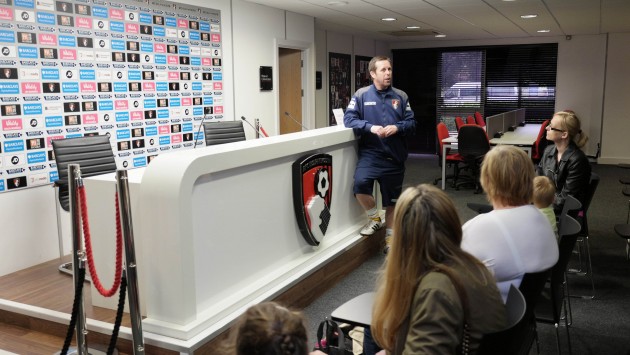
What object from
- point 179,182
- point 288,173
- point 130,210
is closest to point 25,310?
point 130,210

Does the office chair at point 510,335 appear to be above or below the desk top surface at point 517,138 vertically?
above

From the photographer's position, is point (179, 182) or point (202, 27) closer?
point (179, 182)

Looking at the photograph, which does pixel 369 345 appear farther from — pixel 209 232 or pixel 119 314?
pixel 119 314

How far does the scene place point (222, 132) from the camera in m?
5.38

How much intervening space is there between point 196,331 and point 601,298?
278cm

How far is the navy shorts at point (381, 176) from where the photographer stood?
4332 mm

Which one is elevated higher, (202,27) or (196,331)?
(202,27)

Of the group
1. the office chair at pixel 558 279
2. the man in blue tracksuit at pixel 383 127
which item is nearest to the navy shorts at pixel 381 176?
the man in blue tracksuit at pixel 383 127

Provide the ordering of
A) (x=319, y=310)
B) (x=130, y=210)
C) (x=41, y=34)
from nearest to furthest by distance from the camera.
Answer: (x=130, y=210) < (x=319, y=310) < (x=41, y=34)

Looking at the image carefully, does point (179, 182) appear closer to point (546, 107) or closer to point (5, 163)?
point (5, 163)

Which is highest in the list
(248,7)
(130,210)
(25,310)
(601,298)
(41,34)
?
(248,7)

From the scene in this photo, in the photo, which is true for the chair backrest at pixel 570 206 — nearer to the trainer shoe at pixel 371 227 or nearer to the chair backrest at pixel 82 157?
the trainer shoe at pixel 371 227

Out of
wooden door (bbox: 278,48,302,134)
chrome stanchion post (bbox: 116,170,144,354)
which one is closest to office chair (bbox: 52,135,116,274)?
chrome stanchion post (bbox: 116,170,144,354)

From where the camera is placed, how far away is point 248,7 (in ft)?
21.2
